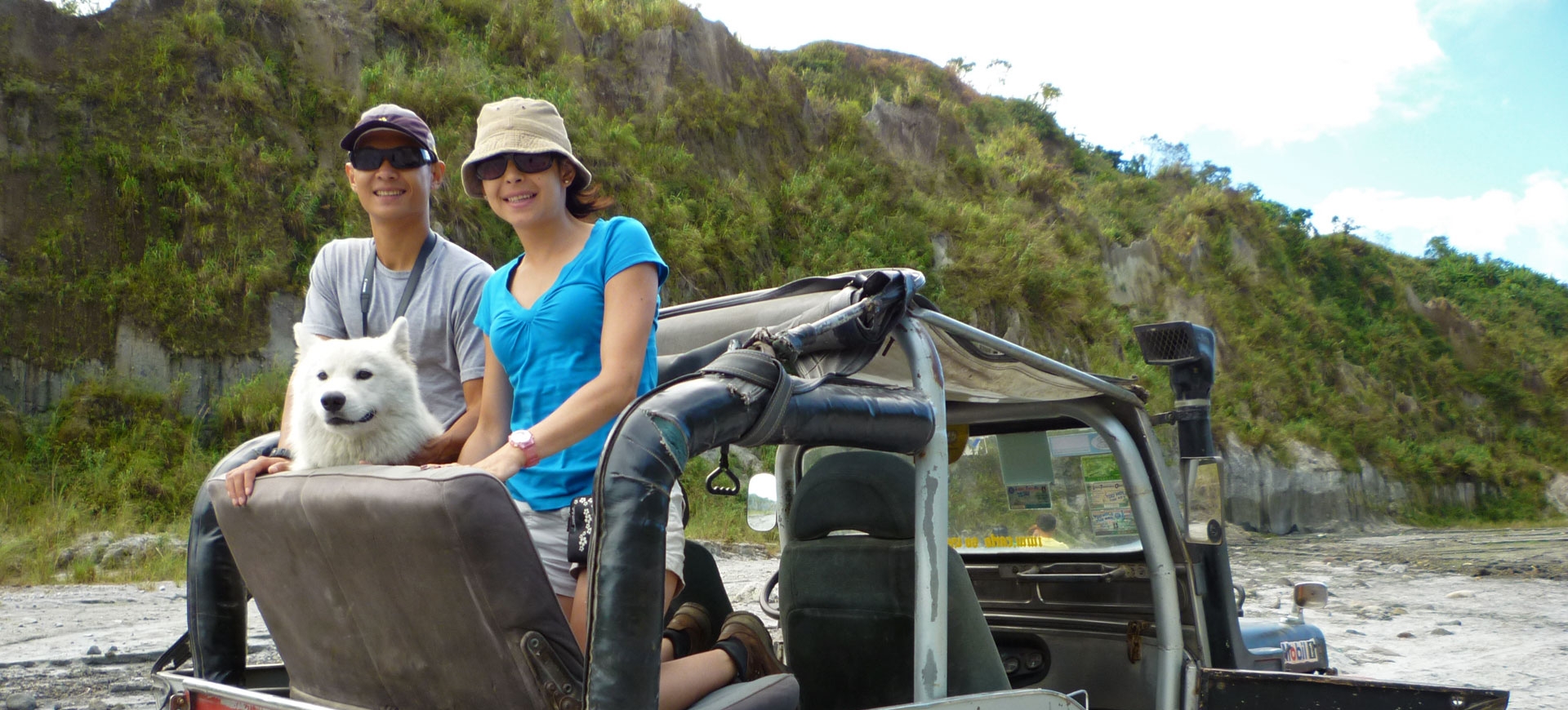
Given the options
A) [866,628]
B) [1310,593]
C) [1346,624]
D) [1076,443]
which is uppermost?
[1076,443]

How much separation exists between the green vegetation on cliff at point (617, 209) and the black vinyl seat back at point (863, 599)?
34.7ft

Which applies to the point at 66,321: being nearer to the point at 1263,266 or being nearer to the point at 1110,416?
the point at 1110,416

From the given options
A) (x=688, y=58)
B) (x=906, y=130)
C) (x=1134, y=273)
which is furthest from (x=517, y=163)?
(x=1134, y=273)

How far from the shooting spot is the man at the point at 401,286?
2.63m

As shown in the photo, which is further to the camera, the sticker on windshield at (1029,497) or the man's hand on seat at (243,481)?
the sticker on windshield at (1029,497)

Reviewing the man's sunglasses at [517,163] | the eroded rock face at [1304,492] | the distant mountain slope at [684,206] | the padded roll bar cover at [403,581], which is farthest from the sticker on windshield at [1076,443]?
the eroded rock face at [1304,492]

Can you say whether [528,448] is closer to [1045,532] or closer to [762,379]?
[762,379]

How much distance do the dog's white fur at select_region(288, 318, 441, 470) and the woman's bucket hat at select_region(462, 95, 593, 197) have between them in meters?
0.45

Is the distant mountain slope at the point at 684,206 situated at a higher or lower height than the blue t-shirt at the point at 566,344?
higher

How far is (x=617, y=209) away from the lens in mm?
17484

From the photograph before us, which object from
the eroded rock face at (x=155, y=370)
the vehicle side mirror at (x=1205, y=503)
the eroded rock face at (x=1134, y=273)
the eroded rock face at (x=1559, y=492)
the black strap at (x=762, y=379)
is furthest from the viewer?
the eroded rock face at (x=1559, y=492)

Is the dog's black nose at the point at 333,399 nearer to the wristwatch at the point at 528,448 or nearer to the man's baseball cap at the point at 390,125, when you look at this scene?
the wristwatch at the point at 528,448

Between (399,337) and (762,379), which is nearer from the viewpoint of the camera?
(762,379)

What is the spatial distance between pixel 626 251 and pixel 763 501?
6.08 feet
